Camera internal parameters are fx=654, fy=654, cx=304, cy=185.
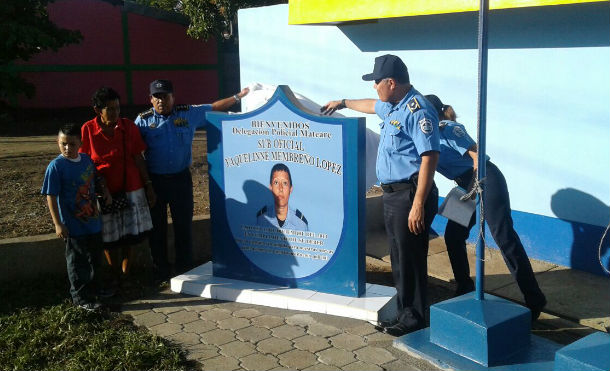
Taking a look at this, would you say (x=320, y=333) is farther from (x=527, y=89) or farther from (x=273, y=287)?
(x=527, y=89)

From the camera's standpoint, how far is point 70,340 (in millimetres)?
4055

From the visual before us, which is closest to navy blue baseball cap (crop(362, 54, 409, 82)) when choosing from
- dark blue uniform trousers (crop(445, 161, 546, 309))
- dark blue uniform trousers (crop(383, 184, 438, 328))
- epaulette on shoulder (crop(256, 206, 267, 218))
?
dark blue uniform trousers (crop(383, 184, 438, 328))

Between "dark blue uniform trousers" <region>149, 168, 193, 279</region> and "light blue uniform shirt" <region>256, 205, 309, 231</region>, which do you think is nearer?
"light blue uniform shirt" <region>256, 205, 309, 231</region>

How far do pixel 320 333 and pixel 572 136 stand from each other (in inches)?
108

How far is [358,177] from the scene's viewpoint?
14.4 ft

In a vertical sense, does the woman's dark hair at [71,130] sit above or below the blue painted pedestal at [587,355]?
above

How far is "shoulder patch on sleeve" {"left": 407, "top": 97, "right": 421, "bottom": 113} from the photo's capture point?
392 cm

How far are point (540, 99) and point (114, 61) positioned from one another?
15.2 meters

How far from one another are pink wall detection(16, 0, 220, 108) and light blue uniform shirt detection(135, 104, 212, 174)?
45.0 ft

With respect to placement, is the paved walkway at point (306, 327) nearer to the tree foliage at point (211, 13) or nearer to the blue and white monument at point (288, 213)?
the blue and white monument at point (288, 213)

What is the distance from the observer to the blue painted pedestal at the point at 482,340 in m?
3.58

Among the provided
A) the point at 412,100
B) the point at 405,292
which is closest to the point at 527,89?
the point at 412,100

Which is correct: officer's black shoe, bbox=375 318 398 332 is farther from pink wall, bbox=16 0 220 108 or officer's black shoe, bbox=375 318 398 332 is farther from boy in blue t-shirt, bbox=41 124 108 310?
pink wall, bbox=16 0 220 108

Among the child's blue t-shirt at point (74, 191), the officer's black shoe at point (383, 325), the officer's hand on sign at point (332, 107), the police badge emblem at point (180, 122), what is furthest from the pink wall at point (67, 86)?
the officer's black shoe at point (383, 325)
